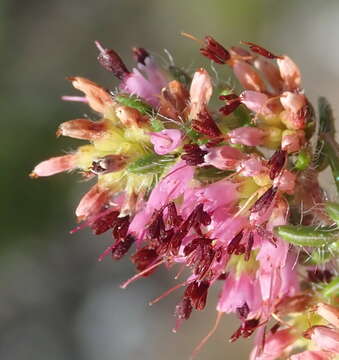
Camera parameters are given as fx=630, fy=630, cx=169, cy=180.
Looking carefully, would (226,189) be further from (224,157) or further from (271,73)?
(271,73)

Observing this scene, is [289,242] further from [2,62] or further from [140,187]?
[2,62]

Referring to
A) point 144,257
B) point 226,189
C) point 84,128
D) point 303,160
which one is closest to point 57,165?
point 84,128

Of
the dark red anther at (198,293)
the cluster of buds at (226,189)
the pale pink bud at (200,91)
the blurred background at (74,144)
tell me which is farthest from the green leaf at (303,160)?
the blurred background at (74,144)

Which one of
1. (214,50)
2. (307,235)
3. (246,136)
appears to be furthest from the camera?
(214,50)

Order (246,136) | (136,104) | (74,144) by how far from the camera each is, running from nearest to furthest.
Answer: (246,136) → (136,104) → (74,144)

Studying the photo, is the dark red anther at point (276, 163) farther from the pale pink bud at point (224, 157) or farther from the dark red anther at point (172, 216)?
the dark red anther at point (172, 216)

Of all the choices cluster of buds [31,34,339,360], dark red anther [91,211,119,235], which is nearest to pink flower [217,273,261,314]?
cluster of buds [31,34,339,360]

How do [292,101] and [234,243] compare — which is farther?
[292,101]

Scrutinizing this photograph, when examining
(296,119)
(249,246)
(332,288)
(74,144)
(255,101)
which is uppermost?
(255,101)

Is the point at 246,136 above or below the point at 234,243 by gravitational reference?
above
